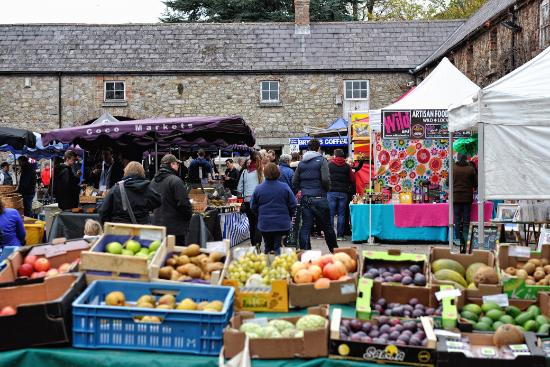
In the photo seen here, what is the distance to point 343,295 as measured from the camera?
5.30 metres

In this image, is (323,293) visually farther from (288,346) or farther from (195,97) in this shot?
(195,97)

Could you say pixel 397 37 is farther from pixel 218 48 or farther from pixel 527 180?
pixel 527 180

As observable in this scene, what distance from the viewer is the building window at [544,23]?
1688cm

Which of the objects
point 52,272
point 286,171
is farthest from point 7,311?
point 286,171

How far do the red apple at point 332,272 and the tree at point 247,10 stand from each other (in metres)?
35.8

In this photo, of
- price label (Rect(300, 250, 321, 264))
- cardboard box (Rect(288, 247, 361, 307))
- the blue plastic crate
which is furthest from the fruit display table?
the blue plastic crate

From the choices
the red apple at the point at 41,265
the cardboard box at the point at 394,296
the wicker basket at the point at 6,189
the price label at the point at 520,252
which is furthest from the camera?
the wicker basket at the point at 6,189

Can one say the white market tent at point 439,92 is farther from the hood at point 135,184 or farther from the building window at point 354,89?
the building window at point 354,89

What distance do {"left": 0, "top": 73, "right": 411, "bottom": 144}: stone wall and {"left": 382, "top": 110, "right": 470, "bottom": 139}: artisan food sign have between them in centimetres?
1564

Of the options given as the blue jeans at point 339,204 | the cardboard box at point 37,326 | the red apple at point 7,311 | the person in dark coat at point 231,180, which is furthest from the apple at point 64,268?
the person in dark coat at point 231,180

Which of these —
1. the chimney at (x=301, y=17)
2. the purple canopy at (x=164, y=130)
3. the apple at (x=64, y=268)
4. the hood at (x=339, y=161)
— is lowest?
the apple at (x=64, y=268)

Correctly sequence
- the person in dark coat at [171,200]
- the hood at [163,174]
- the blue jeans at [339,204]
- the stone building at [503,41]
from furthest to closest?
the stone building at [503,41] < the blue jeans at [339,204] < the hood at [163,174] < the person in dark coat at [171,200]

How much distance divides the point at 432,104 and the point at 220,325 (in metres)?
10.00

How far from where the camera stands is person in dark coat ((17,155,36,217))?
16.9 m
